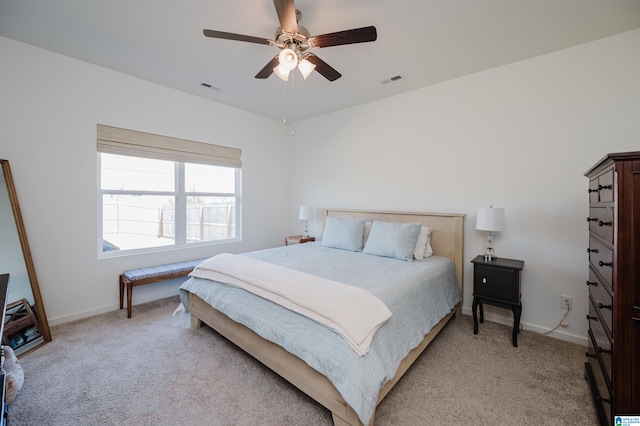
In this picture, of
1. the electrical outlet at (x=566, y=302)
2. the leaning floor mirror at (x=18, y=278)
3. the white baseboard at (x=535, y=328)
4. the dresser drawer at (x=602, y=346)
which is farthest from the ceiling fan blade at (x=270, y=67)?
the electrical outlet at (x=566, y=302)

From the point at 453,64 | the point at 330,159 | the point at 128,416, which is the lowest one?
the point at 128,416

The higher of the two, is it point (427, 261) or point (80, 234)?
point (80, 234)

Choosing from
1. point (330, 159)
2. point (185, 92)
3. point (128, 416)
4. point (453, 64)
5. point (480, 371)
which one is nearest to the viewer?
point (128, 416)

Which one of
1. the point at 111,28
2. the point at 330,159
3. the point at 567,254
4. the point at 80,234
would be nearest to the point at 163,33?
the point at 111,28

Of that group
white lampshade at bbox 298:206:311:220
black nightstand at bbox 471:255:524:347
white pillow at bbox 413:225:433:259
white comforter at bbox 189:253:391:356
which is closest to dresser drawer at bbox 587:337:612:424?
black nightstand at bbox 471:255:524:347

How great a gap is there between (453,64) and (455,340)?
8.94 ft

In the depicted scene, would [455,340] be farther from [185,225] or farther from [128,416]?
[185,225]

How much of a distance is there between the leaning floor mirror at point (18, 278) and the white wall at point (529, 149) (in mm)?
3824

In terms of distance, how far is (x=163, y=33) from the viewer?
2.25 m

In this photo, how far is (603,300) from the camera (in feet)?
4.66

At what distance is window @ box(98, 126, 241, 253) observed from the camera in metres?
3.04

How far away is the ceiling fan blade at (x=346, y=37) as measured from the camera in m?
1.67

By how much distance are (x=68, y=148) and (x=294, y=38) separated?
2642 mm

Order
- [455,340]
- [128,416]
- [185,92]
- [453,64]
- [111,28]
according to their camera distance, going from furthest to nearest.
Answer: [185,92], [453,64], [455,340], [111,28], [128,416]
